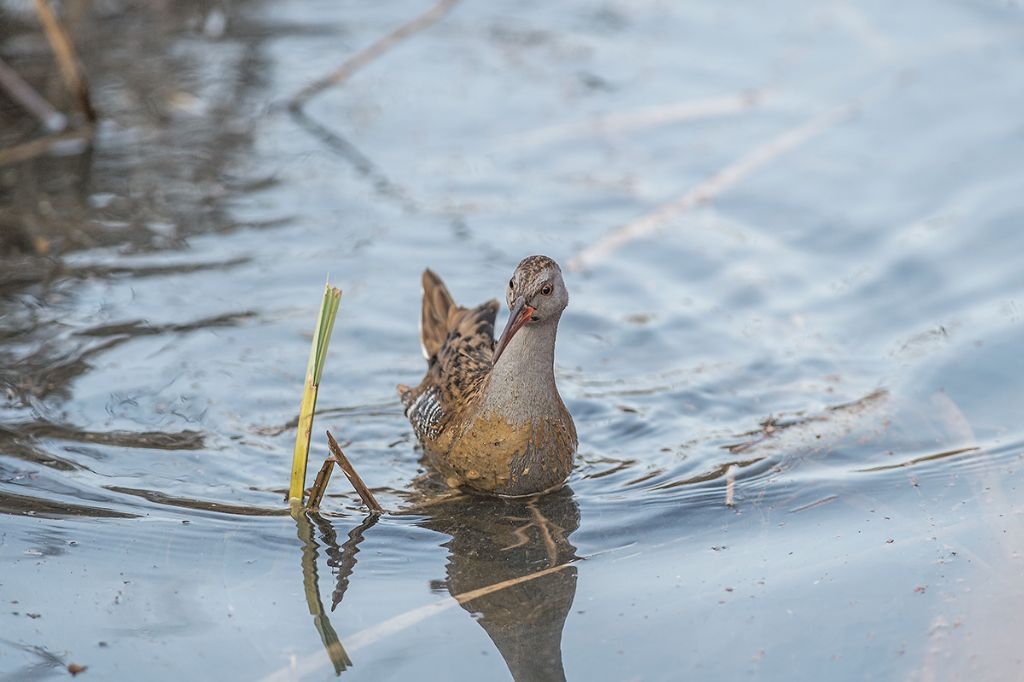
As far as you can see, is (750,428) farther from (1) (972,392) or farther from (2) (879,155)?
Result: (2) (879,155)

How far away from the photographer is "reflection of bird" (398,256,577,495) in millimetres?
5227

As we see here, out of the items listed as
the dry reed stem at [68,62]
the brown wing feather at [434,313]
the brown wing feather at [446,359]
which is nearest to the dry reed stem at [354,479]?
the brown wing feather at [446,359]

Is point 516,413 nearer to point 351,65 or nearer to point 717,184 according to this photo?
point 717,184

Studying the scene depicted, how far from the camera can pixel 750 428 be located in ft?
19.9

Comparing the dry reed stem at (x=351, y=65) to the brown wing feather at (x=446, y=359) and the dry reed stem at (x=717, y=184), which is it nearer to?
the dry reed stem at (x=717, y=184)

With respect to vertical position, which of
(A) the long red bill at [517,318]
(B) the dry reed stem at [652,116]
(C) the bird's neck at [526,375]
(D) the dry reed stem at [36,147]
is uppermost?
(A) the long red bill at [517,318]

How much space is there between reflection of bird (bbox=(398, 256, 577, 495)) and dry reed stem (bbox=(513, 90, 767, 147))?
155 inches

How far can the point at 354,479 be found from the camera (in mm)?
5000

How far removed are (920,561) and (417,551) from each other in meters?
1.84

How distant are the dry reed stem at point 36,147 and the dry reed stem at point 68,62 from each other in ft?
0.43

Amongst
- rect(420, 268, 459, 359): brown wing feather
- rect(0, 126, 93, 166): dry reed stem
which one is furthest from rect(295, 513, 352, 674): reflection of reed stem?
rect(0, 126, 93, 166): dry reed stem

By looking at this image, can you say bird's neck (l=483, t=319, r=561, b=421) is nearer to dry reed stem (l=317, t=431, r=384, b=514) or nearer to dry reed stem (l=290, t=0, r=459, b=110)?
dry reed stem (l=317, t=431, r=384, b=514)

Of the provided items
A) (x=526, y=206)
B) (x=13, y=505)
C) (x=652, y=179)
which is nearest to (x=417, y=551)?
(x=13, y=505)

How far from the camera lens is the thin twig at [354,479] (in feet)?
16.0
